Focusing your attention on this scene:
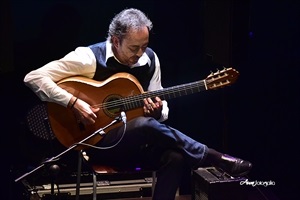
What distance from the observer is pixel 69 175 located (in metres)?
4.33

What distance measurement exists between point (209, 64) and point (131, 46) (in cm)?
130

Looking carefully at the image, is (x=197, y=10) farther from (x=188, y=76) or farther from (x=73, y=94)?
(x=73, y=94)

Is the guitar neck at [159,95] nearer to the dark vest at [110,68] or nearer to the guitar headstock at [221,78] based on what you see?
the guitar headstock at [221,78]

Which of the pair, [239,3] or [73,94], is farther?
[239,3]

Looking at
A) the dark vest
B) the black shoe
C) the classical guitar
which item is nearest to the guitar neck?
the classical guitar

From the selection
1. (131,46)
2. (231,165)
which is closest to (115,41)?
(131,46)

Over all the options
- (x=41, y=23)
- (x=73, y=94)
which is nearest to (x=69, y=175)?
(x=73, y=94)

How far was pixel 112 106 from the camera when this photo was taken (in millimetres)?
3695

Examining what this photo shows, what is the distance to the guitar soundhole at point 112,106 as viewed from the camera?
3.69 meters

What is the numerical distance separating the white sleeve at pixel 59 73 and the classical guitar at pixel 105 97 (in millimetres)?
55

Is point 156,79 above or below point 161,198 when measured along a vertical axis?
above

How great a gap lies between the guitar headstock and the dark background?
38 cm

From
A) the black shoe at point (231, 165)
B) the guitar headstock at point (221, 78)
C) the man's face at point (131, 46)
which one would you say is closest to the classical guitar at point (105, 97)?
the guitar headstock at point (221, 78)

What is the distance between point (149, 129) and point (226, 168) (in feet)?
2.07
